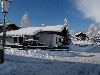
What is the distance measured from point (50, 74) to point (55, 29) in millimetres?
36868

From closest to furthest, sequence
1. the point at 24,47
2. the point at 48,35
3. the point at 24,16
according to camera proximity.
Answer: the point at 24,47 < the point at 48,35 < the point at 24,16

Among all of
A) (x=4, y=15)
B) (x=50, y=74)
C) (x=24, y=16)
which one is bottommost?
(x=50, y=74)

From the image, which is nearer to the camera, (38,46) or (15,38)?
(38,46)

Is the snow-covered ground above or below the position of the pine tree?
below

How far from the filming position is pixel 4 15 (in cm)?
1414

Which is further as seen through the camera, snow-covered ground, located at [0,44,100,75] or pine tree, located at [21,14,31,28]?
pine tree, located at [21,14,31,28]

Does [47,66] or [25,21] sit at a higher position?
[25,21]

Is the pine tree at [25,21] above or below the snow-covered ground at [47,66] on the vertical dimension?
above

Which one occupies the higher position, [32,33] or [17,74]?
[32,33]

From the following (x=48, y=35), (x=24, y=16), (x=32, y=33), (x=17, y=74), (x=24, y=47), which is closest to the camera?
A: (x=17, y=74)

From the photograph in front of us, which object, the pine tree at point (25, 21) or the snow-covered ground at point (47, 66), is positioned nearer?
the snow-covered ground at point (47, 66)

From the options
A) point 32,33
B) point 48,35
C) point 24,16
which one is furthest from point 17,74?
point 24,16

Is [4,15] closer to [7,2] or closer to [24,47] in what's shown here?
[7,2]

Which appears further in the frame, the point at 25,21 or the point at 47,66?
the point at 25,21
